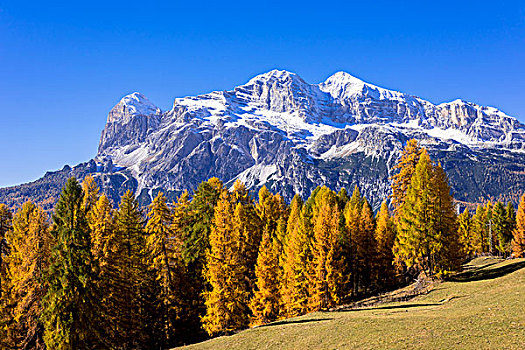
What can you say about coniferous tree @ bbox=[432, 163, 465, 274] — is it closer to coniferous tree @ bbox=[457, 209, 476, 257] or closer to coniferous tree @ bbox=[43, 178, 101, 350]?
coniferous tree @ bbox=[43, 178, 101, 350]

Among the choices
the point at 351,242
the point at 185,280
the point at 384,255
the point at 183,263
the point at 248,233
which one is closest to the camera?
the point at 185,280

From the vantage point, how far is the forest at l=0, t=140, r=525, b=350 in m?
32.4

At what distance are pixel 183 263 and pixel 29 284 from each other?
1792cm

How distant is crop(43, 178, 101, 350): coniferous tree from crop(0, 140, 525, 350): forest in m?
0.08

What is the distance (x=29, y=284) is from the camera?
37.3 metres

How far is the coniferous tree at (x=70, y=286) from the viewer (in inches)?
1212

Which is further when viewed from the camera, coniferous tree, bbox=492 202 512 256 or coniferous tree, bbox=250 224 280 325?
coniferous tree, bbox=492 202 512 256

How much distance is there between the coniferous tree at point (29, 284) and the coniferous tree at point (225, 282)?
16.8m

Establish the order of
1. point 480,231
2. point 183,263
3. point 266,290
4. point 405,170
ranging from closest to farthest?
point 266,290 < point 183,263 < point 405,170 < point 480,231

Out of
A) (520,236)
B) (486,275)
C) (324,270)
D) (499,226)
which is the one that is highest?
(324,270)

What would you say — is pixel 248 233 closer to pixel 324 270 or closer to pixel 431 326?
pixel 324 270

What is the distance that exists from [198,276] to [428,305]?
28734mm

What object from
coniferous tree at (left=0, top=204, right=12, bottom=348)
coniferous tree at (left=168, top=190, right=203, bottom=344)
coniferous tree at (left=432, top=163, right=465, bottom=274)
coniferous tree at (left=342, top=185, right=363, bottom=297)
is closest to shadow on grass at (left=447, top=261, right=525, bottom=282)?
coniferous tree at (left=432, top=163, right=465, bottom=274)

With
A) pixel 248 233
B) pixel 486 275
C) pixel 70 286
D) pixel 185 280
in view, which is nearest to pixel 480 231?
pixel 486 275
